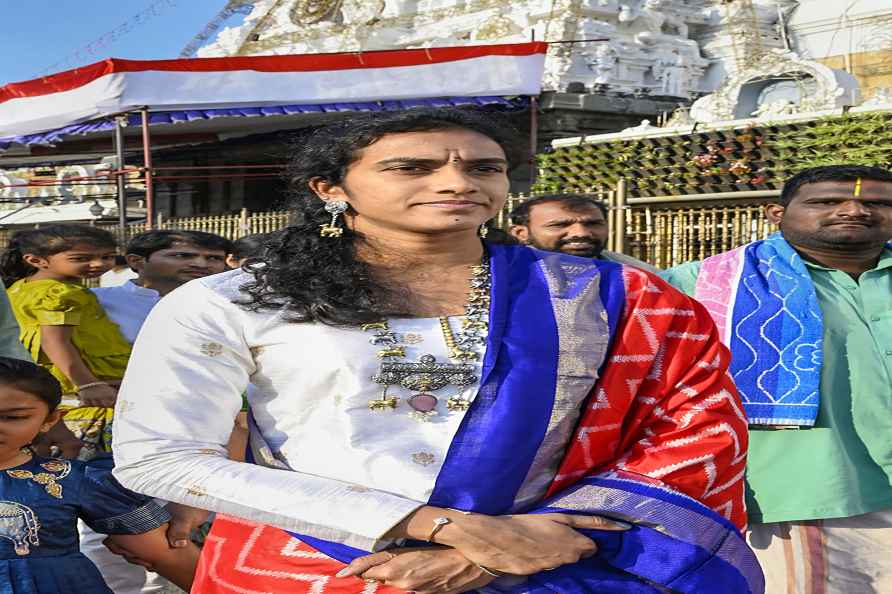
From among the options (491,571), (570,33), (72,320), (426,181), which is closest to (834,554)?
(491,571)

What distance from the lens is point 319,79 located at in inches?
→ 486

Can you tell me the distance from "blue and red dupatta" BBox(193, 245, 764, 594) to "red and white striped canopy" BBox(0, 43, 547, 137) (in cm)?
1049

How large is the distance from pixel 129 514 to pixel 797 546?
1.83 m

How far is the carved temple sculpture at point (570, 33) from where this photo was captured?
16188mm

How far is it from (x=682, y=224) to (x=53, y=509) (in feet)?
25.7

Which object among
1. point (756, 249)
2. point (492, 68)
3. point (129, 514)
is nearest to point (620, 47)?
point (492, 68)

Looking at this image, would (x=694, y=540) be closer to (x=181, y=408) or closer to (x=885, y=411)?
(x=181, y=408)

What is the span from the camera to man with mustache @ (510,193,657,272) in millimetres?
4031

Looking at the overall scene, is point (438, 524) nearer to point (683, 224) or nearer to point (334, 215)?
point (334, 215)

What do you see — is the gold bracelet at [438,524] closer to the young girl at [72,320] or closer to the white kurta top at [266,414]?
the white kurta top at [266,414]

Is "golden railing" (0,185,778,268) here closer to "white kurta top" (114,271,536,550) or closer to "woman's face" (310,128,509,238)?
"woman's face" (310,128,509,238)

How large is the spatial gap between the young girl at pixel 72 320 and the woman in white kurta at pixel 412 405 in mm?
2057

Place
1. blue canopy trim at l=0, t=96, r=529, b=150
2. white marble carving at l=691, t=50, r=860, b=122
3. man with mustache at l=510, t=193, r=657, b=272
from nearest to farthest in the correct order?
man with mustache at l=510, t=193, r=657, b=272 → blue canopy trim at l=0, t=96, r=529, b=150 → white marble carving at l=691, t=50, r=860, b=122

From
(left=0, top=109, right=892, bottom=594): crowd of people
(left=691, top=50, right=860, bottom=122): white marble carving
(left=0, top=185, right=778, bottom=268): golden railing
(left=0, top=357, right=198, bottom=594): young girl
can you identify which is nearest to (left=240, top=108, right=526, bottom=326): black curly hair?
(left=0, top=109, right=892, bottom=594): crowd of people
